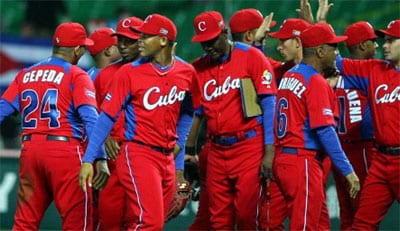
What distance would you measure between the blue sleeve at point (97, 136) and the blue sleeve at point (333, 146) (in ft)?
5.20

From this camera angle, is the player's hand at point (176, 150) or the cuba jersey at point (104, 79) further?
the cuba jersey at point (104, 79)

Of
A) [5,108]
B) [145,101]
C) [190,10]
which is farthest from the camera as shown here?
[190,10]

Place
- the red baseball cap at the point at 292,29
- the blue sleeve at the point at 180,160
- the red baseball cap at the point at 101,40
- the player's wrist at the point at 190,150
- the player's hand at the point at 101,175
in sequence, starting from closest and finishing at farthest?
1. the player's hand at the point at 101,175
2. the blue sleeve at the point at 180,160
3. the red baseball cap at the point at 292,29
4. the player's wrist at the point at 190,150
5. the red baseball cap at the point at 101,40

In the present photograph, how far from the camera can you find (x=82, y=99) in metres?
8.55

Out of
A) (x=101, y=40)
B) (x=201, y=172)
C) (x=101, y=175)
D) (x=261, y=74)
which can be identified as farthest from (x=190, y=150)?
(x=101, y=175)

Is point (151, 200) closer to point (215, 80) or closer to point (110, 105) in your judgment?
point (110, 105)

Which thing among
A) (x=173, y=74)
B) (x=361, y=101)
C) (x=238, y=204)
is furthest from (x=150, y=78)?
(x=361, y=101)

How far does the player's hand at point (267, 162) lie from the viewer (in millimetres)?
8984

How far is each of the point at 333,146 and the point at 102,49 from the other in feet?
8.65

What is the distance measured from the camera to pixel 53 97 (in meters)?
8.66

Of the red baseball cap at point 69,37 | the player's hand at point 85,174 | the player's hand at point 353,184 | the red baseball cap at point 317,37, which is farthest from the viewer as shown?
the red baseball cap at point 69,37

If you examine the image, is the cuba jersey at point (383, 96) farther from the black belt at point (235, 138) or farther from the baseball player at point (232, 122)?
the black belt at point (235, 138)

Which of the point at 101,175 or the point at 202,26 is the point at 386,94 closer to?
the point at 202,26

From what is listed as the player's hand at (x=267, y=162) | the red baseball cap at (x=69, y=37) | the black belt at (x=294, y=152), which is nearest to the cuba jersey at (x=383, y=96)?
the black belt at (x=294, y=152)
